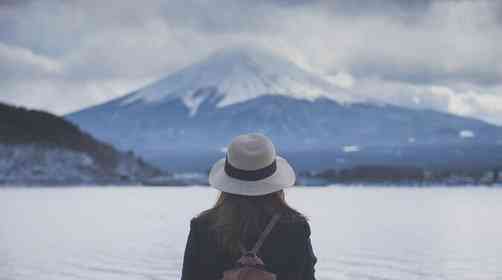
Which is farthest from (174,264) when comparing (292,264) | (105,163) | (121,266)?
(105,163)

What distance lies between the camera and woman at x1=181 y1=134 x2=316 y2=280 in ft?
14.0

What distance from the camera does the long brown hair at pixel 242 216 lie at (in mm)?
4230

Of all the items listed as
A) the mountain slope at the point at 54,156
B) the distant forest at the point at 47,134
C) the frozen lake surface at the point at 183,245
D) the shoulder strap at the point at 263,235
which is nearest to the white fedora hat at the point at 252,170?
the shoulder strap at the point at 263,235

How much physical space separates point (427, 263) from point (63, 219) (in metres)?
23.5

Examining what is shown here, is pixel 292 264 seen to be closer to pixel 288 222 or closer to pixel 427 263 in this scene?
pixel 288 222

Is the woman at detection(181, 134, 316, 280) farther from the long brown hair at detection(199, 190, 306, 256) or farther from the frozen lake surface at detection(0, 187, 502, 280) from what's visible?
the frozen lake surface at detection(0, 187, 502, 280)

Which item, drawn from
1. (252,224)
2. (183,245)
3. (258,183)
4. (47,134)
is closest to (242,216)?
(252,224)

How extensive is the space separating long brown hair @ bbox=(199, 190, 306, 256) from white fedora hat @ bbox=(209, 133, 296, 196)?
62mm

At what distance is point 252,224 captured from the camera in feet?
14.0

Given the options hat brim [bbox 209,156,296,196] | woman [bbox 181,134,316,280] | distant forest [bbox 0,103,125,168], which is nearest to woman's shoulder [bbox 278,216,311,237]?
woman [bbox 181,134,316,280]

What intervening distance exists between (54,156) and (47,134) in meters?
14.5

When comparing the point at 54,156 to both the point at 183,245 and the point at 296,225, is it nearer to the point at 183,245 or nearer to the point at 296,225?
the point at 183,245

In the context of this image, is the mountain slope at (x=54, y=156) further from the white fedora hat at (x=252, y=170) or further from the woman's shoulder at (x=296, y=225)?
the woman's shoulder at (x=296, y=225)

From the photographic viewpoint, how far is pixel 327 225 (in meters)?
37.5
